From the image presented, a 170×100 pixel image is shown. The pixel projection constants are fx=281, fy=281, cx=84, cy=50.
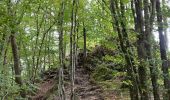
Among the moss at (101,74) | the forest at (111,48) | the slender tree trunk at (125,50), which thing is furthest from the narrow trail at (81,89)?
the slender tree trunk at (125,50)

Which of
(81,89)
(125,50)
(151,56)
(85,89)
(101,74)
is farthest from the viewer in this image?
(101,74)

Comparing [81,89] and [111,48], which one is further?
[81,89]

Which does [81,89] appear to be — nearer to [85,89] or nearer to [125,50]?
[85,89]

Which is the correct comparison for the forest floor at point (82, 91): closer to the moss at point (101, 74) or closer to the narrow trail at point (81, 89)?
the narrow trail at point (81, 89)

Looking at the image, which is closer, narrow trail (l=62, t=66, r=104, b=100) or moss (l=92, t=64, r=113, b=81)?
narrow trail (l=62, t=66, r=104, b=100)

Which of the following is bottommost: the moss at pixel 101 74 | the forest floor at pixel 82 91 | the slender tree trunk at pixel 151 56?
the forest floor at pixel 82 91

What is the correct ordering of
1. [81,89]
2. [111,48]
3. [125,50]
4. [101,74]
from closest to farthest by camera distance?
[125,50] < [111,48] < [81,89] < [101,74]

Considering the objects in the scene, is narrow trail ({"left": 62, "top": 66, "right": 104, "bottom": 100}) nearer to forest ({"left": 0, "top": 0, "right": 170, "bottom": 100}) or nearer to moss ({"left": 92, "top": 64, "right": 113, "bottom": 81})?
forest ({"left": 0, "top": 0, "right": 170, "bottom": 100})

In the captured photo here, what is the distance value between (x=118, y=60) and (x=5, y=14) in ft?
12.7

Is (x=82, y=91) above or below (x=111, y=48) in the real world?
below

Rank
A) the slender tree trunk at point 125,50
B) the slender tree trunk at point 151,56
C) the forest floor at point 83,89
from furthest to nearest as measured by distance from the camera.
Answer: the forest floor at point 83,89 → the slender tree trunk at point 151,56 → the slender tree trunk at point 125,50

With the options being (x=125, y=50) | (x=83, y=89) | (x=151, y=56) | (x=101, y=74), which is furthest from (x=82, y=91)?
(x=125, y=50)

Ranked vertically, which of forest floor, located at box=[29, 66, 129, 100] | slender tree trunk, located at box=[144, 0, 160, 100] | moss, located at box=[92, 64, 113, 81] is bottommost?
forest floor, located at box=[29, 66, 129, 100]

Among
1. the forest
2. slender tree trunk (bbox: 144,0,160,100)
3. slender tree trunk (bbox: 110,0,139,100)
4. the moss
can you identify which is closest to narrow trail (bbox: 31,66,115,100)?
the forest
